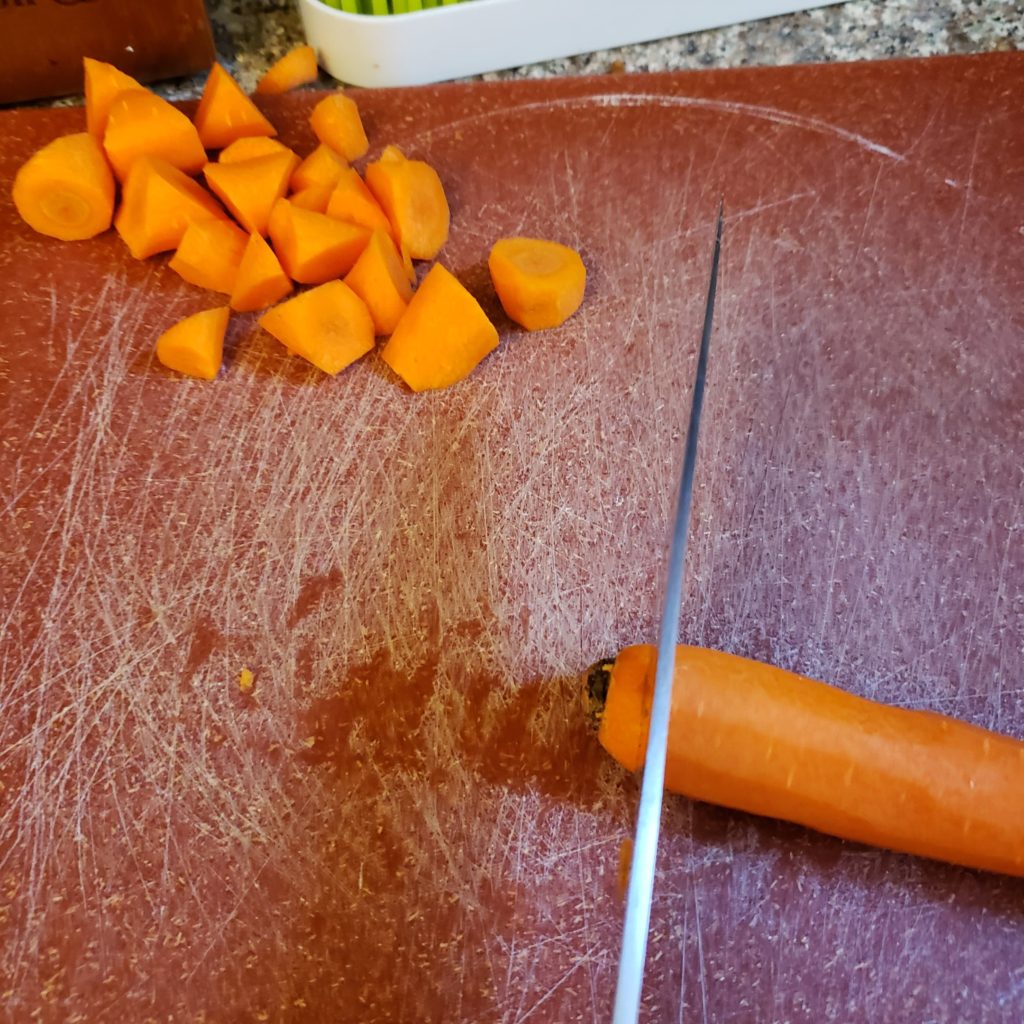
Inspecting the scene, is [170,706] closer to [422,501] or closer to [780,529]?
[422,501]

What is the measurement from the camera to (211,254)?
1148 mm

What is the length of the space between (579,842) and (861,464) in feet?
1.69

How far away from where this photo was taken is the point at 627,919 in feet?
2.22

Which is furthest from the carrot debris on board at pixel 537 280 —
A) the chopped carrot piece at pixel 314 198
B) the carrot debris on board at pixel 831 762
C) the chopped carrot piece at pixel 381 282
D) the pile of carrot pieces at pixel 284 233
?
the carrot debris on board at pixel 831 762

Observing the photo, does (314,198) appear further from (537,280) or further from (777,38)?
(777,38)

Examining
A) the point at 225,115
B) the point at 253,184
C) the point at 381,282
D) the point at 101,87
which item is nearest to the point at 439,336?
the point at 381,282

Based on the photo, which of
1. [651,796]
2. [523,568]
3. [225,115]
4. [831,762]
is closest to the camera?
[651,796]

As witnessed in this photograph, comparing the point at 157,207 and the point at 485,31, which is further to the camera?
the point at 485,31

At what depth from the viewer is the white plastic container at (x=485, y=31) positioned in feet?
4.23

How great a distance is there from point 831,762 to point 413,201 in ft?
2.58

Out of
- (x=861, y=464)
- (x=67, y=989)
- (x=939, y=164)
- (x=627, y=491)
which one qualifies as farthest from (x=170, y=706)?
(x=939, y=164)

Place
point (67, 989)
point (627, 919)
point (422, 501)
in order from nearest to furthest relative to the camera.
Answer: point (627, 919)
point (67, 989)
point (422, 501)

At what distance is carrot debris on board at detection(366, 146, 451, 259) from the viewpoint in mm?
1178

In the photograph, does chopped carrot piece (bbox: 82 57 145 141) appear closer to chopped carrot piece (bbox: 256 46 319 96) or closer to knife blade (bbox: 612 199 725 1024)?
chopped carrot piece (bbox: 256 46 319 96)
